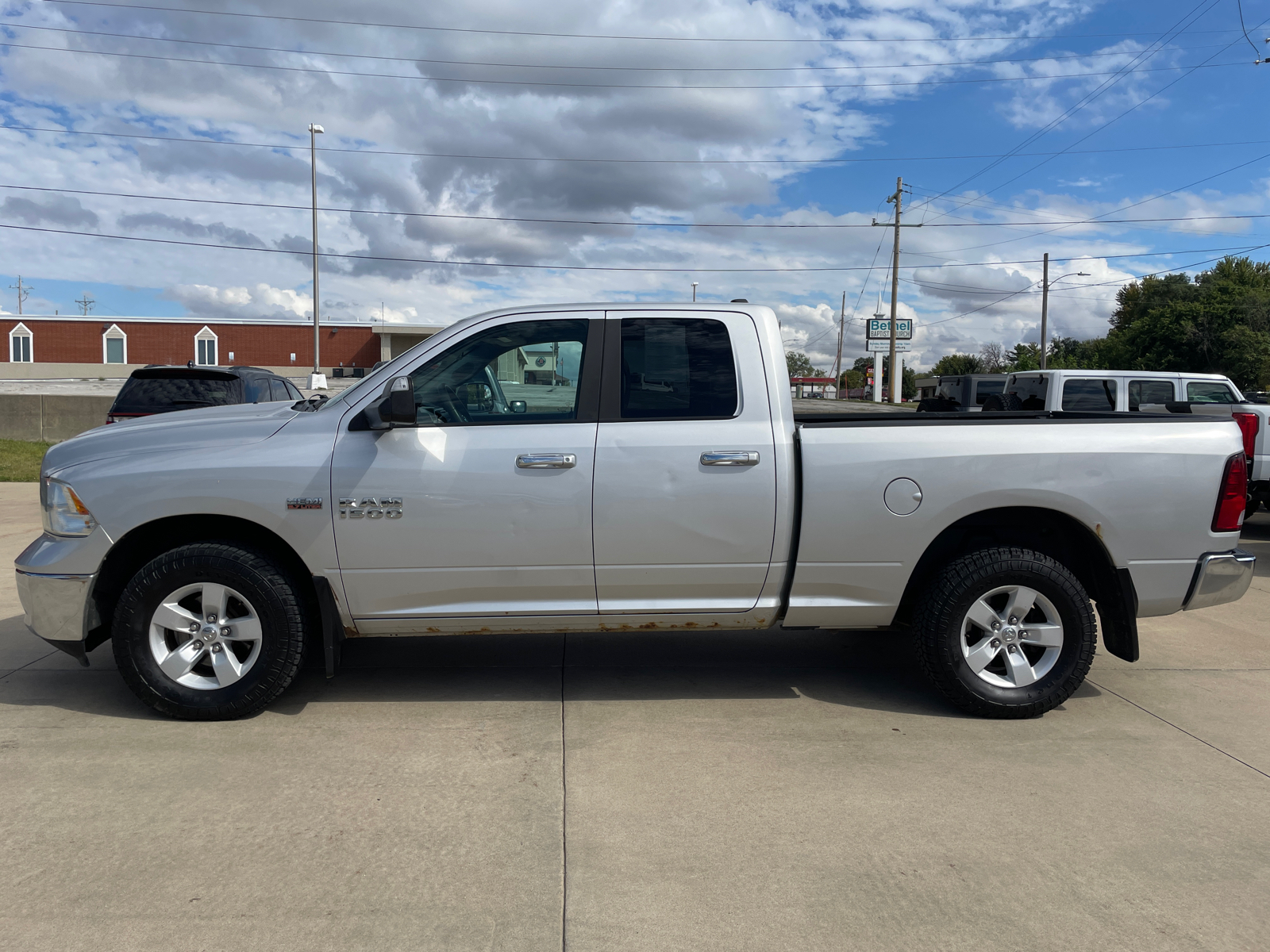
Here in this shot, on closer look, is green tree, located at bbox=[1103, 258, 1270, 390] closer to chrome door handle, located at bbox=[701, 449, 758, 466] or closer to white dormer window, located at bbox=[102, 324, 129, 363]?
chrome door handle, located at bbox=[701, 449, 758, 466]

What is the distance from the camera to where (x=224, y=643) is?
172 inches

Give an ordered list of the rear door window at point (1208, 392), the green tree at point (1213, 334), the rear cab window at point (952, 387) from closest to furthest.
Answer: the rear door window at point (1208, 392) < the rear cab window at point (952, 387) < the green tree at point (1213, 334)

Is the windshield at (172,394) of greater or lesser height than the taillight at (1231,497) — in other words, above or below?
above

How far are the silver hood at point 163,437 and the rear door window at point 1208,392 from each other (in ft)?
37.4

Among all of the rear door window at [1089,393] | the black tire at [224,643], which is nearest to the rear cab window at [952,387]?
the rear door window at [1089,393]

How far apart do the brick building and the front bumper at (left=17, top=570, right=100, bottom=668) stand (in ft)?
202

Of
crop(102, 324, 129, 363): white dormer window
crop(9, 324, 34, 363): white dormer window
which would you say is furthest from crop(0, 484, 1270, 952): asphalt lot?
crop(9, 324, 34, 363): white dormer window

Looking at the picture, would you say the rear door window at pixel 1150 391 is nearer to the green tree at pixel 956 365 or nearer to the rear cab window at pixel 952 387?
the rear cab window at pixel 952 387

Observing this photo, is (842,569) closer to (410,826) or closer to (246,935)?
A: (410,826)

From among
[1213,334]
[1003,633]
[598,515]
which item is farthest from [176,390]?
[1213,334]

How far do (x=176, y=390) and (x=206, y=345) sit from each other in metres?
58.8

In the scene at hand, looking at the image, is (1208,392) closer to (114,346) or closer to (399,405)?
(399,405)

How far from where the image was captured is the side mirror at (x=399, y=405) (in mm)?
4129

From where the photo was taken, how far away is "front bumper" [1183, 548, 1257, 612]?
451 centimetres
